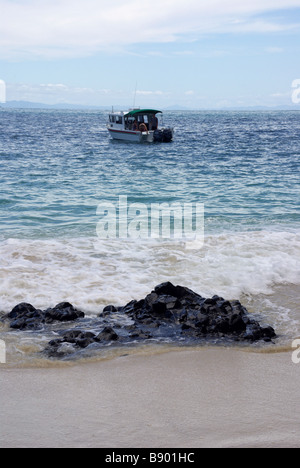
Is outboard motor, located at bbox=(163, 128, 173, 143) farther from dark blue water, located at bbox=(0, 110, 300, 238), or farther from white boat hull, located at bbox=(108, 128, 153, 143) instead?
dark blue water, located at bbox=(0, 110, 300, 238)

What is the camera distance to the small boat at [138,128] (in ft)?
146

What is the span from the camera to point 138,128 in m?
45.5

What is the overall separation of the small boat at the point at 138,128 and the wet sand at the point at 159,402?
39957 mm

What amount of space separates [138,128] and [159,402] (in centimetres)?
4238

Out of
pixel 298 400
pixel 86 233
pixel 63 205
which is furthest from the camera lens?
pixel 63 205

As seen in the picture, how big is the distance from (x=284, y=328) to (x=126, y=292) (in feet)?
7.98

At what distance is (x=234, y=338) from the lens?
603 centimetres

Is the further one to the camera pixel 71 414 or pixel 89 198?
pixel 89 198

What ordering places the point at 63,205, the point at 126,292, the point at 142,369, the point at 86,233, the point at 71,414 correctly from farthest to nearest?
the point at 63,205 → the point at 86,233 → the point at 126,292 → the point at 142,369 → the point at 71,414

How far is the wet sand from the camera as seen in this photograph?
3.86m

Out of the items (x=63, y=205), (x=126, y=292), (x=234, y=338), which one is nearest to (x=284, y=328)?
(x=234, y=338)

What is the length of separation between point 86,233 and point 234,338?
21.1 ft
